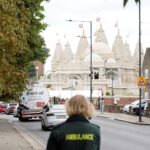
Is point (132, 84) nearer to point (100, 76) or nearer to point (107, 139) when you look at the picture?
point (100, 76)

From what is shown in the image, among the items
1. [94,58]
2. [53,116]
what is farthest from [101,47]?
[53,116]

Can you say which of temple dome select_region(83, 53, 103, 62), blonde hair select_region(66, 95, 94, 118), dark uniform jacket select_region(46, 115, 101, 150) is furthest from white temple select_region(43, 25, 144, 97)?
dark uniform jacket select_region(46, 115, 101, 150)

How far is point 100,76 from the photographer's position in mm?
159625

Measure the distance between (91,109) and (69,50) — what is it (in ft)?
594

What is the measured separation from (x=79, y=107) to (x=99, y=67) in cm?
15724

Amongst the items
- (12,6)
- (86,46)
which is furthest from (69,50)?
(12,6)

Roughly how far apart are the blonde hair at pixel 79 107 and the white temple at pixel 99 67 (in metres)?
140

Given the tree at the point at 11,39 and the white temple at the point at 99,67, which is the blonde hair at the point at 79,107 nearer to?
the tree at the point at 11,39

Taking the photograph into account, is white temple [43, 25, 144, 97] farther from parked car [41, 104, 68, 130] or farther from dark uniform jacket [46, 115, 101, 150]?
dark uniform jacket [46, 115, 101, 150]

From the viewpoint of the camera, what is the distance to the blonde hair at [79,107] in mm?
6293

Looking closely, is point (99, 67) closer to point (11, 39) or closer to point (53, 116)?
point (53, 116)

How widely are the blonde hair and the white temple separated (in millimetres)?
140339

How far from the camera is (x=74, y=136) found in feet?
20.1

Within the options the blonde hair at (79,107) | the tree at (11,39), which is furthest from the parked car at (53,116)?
the blonde hair at (79,107)
